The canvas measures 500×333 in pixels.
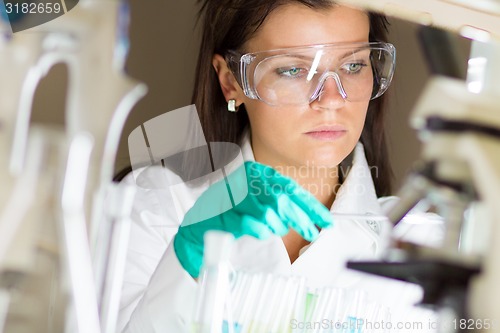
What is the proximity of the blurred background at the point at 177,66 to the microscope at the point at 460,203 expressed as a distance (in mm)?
211

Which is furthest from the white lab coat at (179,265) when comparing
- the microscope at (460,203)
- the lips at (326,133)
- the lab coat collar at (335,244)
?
the microscope at (460,203)

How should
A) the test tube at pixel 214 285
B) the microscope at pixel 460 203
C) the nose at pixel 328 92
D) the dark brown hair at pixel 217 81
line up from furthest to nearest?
1. the dark brown hair at pixel 217 81
2. the nose at pixel 328 92
3. the test tube at pixel 214 285
4. the microscope at pixel 460 203

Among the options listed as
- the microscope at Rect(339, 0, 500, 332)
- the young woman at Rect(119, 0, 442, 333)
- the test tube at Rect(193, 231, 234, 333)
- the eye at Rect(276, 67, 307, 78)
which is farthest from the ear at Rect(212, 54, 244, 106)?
the microscope at Rect(339, 0, 500, 332)

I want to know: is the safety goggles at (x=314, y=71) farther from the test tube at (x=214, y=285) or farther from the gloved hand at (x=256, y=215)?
the test tube at (x=214, y=285)

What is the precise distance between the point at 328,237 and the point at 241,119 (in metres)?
0.29

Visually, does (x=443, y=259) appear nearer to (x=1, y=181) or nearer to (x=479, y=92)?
(x=479, y=92)

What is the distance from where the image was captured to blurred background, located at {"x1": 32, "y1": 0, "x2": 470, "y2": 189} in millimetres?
879

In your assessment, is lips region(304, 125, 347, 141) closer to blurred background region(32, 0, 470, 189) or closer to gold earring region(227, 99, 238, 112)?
blurred background region(32, 0, 470, 189)

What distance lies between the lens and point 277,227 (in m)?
0.91

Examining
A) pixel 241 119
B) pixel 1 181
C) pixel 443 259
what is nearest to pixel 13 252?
pixel 1 181

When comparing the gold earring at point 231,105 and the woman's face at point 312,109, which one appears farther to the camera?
the gold earring at point 231,105

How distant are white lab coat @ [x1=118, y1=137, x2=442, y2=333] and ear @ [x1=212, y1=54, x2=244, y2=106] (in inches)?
3.4

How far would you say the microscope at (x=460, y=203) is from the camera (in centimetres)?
53

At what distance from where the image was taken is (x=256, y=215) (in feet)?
2.95
